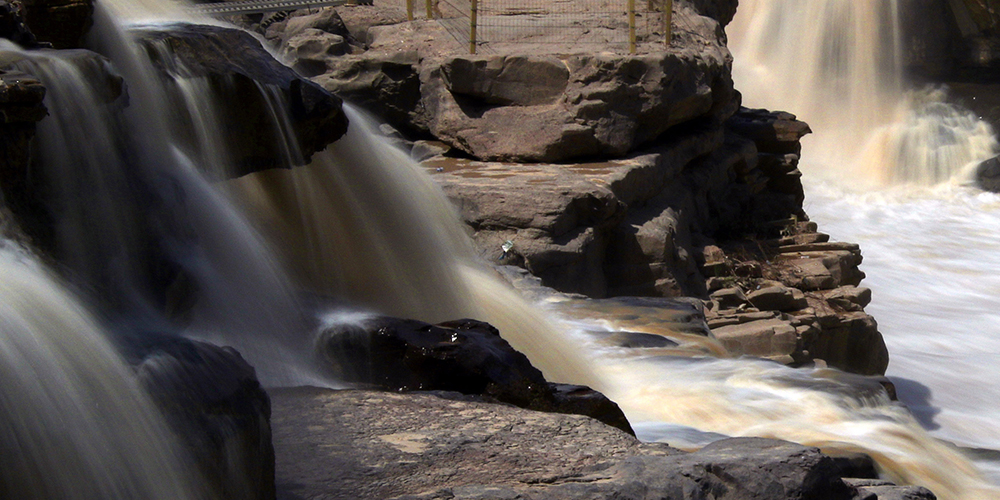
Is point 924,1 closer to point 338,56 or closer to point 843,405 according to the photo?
point 338,56

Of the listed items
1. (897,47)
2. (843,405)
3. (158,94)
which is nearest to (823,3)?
(897,47)

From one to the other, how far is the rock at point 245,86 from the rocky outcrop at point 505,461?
176cm

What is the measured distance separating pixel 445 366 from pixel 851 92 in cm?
1910

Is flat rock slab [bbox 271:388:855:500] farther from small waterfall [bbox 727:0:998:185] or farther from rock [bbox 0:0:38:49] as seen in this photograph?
small waterfall [bbox 727:0:998:185]

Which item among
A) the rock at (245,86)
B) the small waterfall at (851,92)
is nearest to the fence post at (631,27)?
the rock at (245,86)

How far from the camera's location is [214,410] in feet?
8.30

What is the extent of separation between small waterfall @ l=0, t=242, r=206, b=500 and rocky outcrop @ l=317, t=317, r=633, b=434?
4.86 ft

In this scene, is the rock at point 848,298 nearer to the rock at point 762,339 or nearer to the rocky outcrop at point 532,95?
the rock at point 762,339

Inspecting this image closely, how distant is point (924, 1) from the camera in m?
21.2

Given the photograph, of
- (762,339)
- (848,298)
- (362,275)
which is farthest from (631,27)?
(362,275)

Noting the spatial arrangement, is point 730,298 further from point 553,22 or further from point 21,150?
point 21,150

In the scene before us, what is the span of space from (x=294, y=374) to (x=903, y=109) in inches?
750

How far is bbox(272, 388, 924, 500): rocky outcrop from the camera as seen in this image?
2.80 m

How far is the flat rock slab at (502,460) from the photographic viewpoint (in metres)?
2.80
